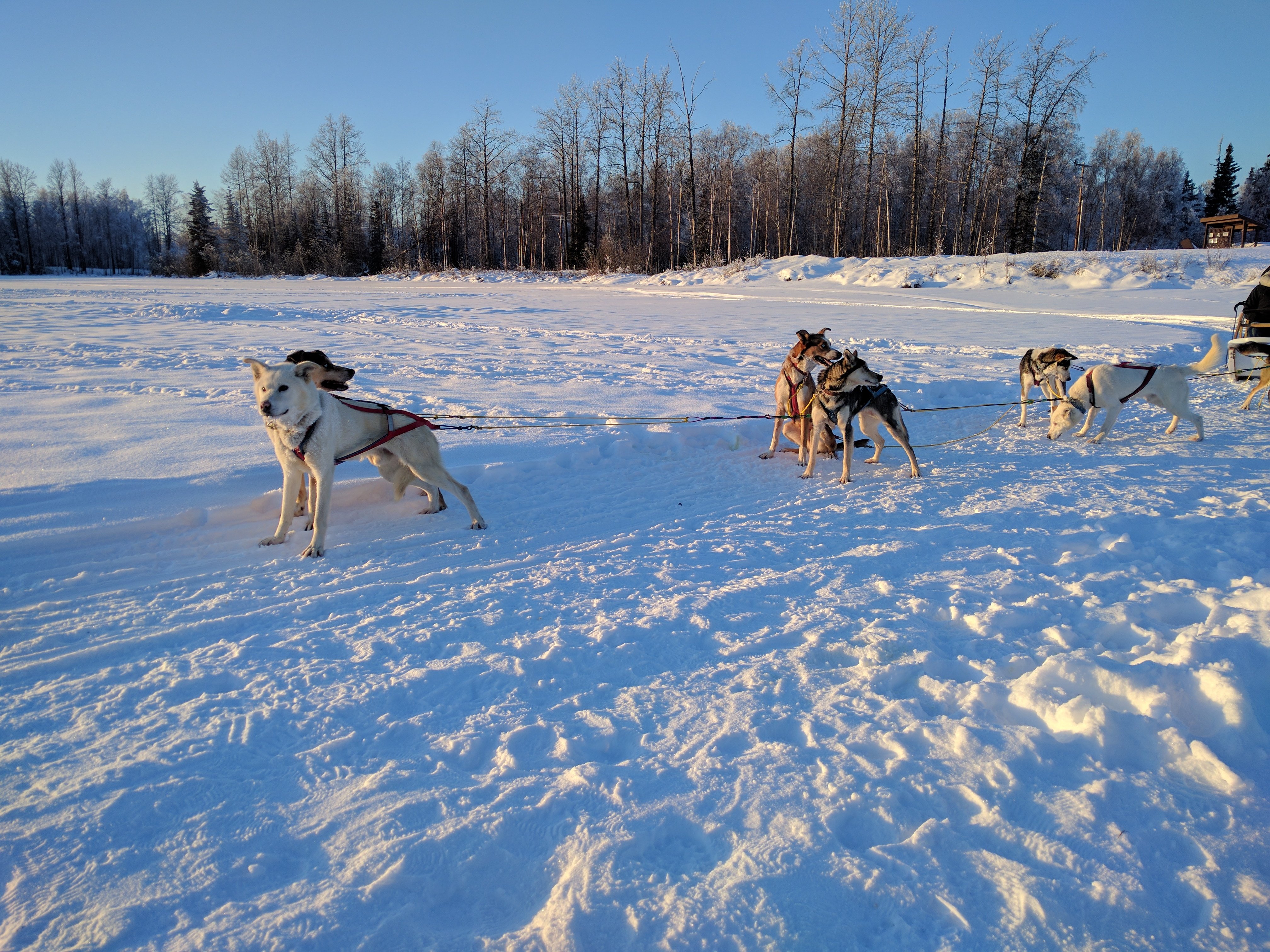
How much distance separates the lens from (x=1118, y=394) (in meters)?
7.69

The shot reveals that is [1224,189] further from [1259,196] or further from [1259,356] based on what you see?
[1259,356]

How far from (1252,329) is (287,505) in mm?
12909

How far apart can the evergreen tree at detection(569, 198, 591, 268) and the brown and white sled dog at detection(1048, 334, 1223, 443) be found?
40172 millimetres

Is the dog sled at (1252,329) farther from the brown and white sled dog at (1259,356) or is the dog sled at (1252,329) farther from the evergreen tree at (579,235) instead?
the evergreen tree at (579,235)

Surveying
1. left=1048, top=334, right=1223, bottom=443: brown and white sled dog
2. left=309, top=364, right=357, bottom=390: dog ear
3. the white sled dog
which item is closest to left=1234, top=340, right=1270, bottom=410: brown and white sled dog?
left=1048, top=334, right=1223, bottom=443: brown and white sled dog

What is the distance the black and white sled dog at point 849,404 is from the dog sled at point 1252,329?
6553 millimetres

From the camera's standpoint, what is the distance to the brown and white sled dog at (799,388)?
6613 millimetres

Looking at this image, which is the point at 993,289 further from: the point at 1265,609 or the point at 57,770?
A: the point at 57,770

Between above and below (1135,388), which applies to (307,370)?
above

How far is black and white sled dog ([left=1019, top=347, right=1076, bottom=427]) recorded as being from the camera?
8055 mm

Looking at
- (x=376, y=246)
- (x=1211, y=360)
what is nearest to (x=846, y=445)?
(x=1211, y=360)

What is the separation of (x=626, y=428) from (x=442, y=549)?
10.3ft

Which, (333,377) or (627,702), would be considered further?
(333,377)

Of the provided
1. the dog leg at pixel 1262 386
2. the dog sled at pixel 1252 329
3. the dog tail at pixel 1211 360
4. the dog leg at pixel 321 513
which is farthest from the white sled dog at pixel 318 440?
the dog sled at pixel 1252 329
